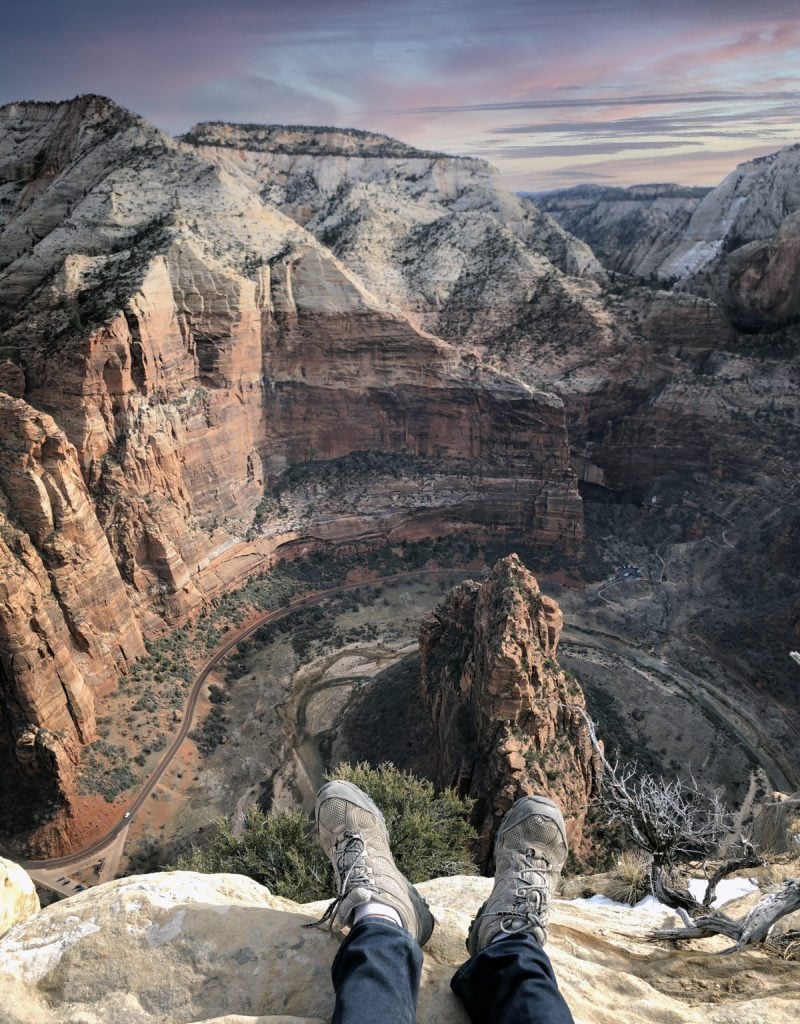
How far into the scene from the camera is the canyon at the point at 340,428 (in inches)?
1273

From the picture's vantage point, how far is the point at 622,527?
58.7 metres

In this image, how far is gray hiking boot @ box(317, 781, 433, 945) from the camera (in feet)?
27.2

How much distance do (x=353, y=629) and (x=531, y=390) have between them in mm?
24894

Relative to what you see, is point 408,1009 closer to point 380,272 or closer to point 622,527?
point 622,527

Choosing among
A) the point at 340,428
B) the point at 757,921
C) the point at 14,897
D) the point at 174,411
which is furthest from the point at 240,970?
the point at 340,428

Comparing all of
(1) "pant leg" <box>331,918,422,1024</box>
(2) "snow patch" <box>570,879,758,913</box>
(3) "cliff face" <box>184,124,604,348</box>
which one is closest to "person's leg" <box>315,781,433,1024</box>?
(1) "pant leg" <box>331,918,422,1024</box>

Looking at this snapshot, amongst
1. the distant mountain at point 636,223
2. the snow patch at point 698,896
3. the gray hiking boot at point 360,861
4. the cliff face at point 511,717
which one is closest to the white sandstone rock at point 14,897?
the gray hiking boot at point 360,861

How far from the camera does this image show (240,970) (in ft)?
25.5

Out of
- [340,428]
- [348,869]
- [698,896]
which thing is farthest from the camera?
[340,428]

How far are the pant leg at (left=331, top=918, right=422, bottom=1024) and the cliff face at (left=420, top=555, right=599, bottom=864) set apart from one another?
15822 mm

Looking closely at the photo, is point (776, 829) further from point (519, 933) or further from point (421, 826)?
point (519, 933)

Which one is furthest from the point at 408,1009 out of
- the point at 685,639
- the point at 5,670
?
the point at 685,639

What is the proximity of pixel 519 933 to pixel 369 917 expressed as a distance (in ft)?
6.10

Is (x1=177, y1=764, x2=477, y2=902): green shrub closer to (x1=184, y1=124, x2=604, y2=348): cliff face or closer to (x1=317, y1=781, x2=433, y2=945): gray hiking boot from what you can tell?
(x1=317, y1=781, x2=433, y2=945): gray hiking boot
